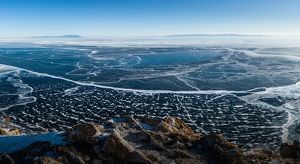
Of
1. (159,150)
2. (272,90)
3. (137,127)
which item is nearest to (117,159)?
(159,150)

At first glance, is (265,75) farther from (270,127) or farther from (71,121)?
(71,121)

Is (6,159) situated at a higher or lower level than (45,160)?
lower

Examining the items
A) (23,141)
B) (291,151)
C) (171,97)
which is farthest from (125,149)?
(171,97)

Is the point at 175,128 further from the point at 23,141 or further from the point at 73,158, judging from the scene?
the point at 23,141

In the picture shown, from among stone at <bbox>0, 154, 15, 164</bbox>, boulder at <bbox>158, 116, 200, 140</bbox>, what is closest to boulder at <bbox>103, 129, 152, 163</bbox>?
boulder at <bbox>158, 116, 200, 140</bbox>

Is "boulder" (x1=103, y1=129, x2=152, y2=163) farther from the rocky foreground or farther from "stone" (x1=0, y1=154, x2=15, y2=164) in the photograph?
"stone" (x1=0, y1=154, x2=15, y2=164)

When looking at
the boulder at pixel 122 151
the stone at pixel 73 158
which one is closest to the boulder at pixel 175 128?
the boulder at pixel 122 151
